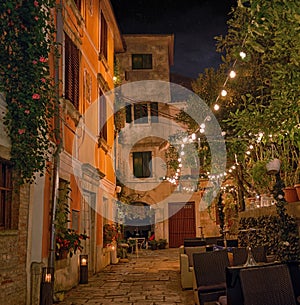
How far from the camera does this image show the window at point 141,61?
25750 millimetres

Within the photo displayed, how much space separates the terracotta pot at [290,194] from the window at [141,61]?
18.4m

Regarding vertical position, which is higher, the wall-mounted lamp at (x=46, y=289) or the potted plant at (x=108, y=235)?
the potted plant at (x=108, y=235)

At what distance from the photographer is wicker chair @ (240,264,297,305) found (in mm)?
4156

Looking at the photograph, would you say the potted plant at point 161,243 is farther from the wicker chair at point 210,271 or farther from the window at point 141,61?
the wicker chair at point 210,271

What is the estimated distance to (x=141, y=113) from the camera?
24.8 meters

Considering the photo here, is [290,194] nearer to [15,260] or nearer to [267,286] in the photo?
[267,286]

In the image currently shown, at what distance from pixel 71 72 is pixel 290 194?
5817mm

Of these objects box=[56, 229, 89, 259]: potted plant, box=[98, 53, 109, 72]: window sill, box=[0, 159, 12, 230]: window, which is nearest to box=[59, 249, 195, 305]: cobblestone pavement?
box=[56, 229, 89, 259]: potted plant

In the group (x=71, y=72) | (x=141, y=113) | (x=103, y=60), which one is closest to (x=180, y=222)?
(x=141, y=113)

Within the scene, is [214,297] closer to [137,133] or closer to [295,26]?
[295,26]

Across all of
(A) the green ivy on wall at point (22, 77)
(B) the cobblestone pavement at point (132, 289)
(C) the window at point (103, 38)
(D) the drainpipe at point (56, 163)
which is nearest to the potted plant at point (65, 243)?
(D) the drainpipe at point (56, 163)

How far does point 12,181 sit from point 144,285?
15.5ft

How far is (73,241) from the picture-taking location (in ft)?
28.9

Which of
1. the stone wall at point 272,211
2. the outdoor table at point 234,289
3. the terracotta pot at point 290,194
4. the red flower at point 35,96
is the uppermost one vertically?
the red flower at point 35,96
